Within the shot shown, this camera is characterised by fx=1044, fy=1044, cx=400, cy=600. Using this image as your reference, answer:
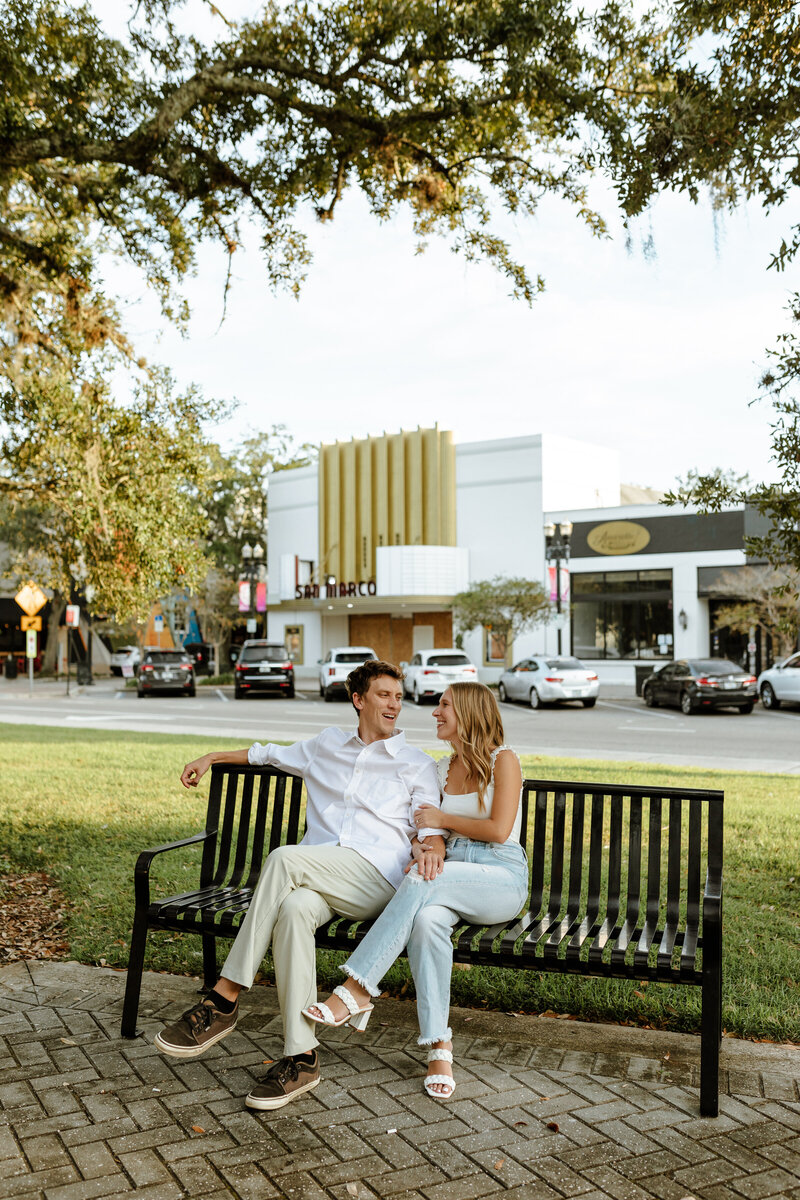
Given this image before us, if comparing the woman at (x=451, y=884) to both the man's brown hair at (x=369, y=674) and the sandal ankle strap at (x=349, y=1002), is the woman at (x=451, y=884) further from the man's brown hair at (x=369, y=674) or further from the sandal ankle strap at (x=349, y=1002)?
the man's brown hair at (x=369, y=674)

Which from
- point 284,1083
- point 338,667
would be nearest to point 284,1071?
point 284,1083

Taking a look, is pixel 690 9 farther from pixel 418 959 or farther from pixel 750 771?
pixel 750 771

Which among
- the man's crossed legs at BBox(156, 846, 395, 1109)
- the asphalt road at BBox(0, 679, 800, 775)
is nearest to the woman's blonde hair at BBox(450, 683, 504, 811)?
the man's crossed legs at BBox(156, 846, 395, 1109)

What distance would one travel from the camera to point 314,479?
47.4 metres

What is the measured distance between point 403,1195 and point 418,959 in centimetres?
86

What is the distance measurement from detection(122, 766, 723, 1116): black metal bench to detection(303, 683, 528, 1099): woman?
0.11 meters

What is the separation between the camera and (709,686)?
77.9 feet

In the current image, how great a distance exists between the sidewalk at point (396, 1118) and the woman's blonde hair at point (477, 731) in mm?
1028

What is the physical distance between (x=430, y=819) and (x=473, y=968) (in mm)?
1203

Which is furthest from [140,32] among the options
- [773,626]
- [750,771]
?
[773,626]

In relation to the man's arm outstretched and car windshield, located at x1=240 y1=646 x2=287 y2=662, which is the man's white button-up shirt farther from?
car windshield, located at x1=240 y1=646 x2=287 y2=662

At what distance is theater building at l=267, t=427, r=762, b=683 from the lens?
118 ft

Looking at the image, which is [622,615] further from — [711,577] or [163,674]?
[163,674]

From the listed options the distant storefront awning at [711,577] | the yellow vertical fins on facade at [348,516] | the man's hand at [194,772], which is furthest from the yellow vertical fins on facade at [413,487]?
the man's hand at [194,772]
